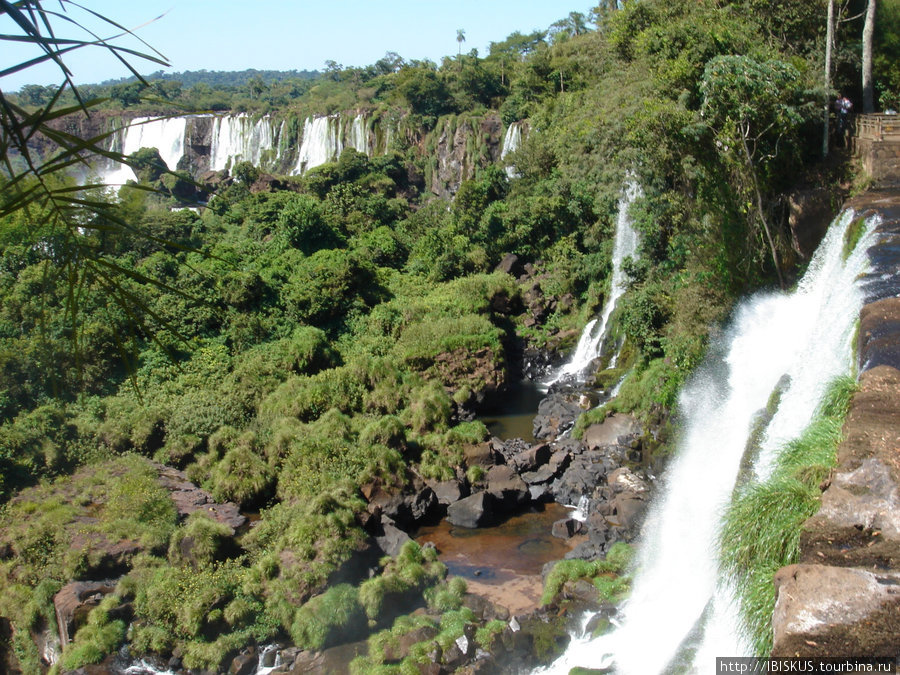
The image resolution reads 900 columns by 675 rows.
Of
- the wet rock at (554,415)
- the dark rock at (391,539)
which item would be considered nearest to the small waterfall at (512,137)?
the wet rock at (554,415)

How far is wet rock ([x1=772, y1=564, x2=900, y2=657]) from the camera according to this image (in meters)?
5.57

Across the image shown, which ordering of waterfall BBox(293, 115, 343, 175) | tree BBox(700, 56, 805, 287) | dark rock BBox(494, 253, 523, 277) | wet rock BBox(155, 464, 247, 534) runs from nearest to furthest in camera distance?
wet rock BBox(155, 464, 247, 534) < tree BBox(700, 56, 805, 287) < dark rock BBox(494, 253, 523, 277) < waterfall BBox(293, 115, 343, 175)

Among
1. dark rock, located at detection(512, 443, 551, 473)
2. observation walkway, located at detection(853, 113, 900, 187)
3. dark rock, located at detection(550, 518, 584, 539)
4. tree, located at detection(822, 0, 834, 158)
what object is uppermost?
tree, located at detection(822, 0, 834, 158)

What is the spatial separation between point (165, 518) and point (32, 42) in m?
14.0

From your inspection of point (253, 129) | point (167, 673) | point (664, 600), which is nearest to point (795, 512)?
point (664, 600)

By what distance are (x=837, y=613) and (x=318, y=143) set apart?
1741 inches

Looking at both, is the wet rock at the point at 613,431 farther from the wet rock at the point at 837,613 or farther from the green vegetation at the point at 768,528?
the wet rock at the point at 837,613

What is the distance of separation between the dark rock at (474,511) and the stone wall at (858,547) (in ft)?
26.6

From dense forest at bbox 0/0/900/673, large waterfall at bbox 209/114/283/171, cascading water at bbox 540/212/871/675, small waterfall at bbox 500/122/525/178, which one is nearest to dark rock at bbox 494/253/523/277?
dense forest at bbox 0/0/900/673

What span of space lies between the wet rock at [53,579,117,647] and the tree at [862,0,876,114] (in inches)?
762

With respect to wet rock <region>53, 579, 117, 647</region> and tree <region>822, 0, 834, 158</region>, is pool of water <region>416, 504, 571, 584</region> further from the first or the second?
tree <region>822, 0, 834, 158</region>

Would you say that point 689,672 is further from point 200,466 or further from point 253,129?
point 253,129

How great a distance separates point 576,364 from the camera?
76.0 ft

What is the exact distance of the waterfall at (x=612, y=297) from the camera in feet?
74.4
